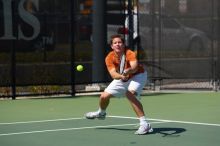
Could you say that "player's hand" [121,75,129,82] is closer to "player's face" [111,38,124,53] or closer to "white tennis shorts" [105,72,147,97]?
"white tennis shorts" [105,72,147,97]

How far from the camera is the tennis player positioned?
8.12 m

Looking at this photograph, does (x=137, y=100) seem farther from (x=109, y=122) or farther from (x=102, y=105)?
(x=109, y=122)

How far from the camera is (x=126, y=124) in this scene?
9234mm

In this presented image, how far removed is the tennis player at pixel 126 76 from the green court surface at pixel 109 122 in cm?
33

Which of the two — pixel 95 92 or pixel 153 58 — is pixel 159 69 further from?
pixel 95 92

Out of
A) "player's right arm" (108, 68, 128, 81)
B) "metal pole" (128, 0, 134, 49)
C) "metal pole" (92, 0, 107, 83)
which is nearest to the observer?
"player's right arm" (108, 68, 128, 81)

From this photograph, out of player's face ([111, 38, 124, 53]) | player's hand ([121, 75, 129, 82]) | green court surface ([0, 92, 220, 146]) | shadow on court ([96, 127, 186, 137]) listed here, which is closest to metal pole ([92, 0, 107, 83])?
green court surface ([0, 92, 220, 146])

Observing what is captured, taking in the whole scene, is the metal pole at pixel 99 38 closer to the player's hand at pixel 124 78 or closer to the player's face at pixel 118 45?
the player's hand at pixel 124 78

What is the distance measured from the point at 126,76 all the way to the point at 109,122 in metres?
1.50

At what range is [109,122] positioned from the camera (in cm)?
949

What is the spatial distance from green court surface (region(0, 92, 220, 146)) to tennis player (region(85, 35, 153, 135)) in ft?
1.10

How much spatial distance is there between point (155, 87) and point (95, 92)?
173cm

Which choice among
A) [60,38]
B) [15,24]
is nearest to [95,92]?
[60,38]

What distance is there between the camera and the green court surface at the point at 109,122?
7.69 meters
